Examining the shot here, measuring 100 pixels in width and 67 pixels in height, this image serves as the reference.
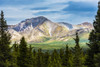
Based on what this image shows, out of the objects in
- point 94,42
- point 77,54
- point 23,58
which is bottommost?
point 23,58

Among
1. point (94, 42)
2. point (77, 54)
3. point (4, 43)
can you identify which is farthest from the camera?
point (77, 54)

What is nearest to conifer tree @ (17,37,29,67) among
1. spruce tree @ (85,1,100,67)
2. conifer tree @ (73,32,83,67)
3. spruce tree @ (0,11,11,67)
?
spruce tree @ (0,11,11,67)

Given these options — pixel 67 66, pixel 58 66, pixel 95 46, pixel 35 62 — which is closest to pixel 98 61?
pixel 95 46

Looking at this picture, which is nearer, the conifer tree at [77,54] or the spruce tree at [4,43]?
the spruce tree at [4,43]

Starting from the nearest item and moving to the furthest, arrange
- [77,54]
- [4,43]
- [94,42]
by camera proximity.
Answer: [94,42] < [4,43] < [77,54]

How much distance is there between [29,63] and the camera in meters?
34.2

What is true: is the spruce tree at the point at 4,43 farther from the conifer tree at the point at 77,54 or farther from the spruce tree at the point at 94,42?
the spruce tree at the point at 94,42

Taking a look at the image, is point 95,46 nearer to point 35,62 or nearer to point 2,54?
point 2,54

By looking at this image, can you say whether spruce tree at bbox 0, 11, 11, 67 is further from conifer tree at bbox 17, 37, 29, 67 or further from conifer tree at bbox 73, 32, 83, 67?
conifer tree at bbox 73, 32, 83, 67

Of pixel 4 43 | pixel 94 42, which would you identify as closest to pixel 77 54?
pixel 94 42

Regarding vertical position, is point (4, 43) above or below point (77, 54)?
above

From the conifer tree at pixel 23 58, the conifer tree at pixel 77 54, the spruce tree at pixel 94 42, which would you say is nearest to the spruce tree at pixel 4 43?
the conifer tree at pixel 23 58

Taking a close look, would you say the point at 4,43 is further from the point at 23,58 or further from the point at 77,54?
the point at 77,54

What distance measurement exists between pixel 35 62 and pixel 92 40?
42.8 meters
